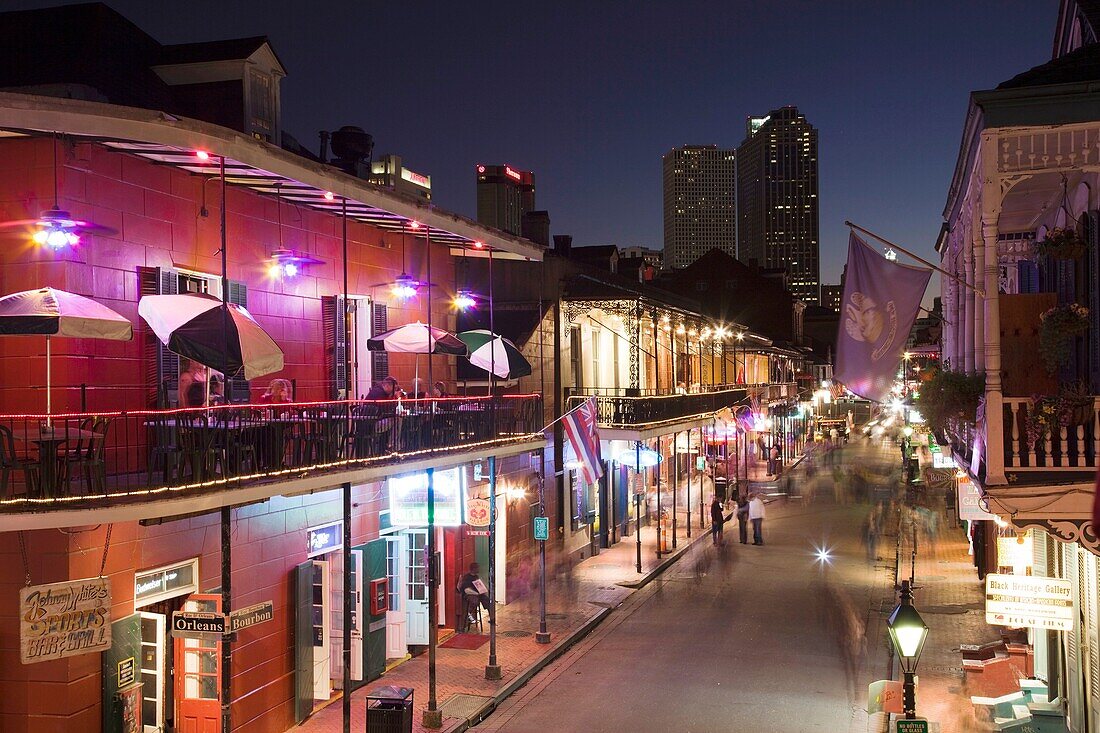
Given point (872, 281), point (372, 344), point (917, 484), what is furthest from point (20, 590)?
point (917, 484)

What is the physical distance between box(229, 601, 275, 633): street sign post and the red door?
2045mm

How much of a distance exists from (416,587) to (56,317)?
11092 mm

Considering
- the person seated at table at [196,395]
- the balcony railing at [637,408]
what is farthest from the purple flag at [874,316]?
the balcony railing at [637,408]

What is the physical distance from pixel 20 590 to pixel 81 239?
3.74 m

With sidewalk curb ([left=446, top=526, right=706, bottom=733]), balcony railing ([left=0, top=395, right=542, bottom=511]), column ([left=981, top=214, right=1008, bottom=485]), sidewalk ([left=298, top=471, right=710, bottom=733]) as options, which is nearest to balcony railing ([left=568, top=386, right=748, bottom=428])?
sidewalk ([left=298, top=471, right=710, bottom=733])

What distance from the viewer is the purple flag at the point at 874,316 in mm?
10336

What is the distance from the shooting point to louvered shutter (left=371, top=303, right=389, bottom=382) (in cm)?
1723

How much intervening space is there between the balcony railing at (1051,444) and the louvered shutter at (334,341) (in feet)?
33.0

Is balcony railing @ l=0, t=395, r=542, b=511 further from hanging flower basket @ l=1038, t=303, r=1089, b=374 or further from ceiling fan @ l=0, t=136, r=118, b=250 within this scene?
hanging flower basket @ l=1038, t=303, r=1089, b=374

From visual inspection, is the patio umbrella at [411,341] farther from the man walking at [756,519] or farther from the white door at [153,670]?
the man walking at [756,519]

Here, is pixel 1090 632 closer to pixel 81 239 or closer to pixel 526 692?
pixel 526 692

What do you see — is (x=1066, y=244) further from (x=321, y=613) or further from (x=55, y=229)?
(x=321, y=613)

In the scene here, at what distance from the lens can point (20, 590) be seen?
32.4 ft

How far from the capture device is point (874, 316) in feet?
34.5
